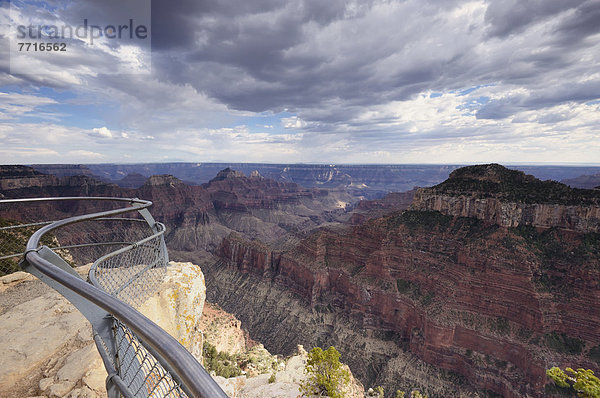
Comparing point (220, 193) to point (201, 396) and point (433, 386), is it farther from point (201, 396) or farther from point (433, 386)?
point (201, 396)

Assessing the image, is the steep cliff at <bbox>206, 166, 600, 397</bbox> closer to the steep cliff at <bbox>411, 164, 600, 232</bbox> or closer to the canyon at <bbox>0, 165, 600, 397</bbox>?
the canyon at <bbox>0, 165, 600, 397</bbox>

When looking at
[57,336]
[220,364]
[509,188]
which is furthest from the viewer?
[509,188]

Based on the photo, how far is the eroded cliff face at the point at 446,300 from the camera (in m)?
30.7

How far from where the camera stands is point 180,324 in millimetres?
9266

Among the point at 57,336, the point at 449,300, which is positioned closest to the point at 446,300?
the point at 449,300

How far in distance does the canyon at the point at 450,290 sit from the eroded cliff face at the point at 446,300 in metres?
0.14

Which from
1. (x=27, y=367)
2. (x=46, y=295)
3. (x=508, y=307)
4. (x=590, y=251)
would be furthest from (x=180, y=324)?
(x=590, y=251)

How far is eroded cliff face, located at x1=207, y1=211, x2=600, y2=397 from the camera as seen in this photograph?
30734 mm

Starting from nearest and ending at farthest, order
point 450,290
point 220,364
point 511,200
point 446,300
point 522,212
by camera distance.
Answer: point 220,364, point 446,300, point 450,290, point 522,212, point 511,200

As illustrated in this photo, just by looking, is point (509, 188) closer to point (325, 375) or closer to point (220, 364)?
point (325, 375)

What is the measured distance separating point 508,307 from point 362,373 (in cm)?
2227

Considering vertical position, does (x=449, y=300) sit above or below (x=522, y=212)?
below

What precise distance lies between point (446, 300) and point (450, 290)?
62.8 inches

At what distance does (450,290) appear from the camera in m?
37.7
